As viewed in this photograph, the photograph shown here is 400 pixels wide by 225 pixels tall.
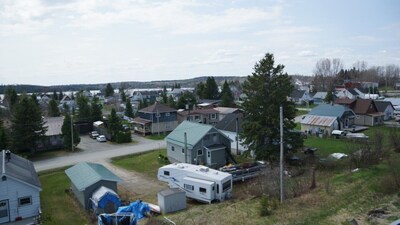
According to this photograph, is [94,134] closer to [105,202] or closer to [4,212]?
[4,212]

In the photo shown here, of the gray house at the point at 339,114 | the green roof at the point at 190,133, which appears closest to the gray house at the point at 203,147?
the green roof at the point at 190,133

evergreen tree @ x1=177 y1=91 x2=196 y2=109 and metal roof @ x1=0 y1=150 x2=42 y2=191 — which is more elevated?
evergreen tree @ x1=177 y1=91 x2=196 y2=109

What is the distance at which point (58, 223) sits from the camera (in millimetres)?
20719

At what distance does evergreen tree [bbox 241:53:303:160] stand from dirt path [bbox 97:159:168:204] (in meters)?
9.07

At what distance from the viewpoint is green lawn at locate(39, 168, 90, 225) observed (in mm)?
21328

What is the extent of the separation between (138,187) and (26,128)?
20.2 metres

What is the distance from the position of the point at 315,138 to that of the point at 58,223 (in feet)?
110

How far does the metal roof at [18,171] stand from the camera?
21.4 m

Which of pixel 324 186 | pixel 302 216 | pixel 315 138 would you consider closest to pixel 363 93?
pixel 315 138

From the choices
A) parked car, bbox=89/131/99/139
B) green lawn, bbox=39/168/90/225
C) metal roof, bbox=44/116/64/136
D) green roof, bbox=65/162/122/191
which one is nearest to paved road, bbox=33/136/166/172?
parked car, bbox=89/131/99/139

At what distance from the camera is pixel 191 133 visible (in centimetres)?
3331

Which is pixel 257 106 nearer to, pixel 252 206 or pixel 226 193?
pixel 226 193

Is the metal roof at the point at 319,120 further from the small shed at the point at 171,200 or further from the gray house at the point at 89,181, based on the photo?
the gray house at the point at 89,181

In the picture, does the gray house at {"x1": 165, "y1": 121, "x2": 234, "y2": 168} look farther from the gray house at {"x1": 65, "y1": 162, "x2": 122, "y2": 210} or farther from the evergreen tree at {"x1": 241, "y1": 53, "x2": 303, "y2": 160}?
the gray house at {"x1": 65, "y1": 162, "x2": 122, "y2": 210}
